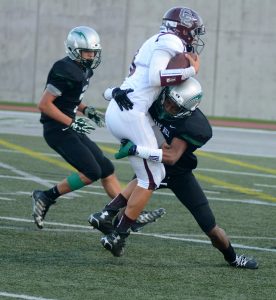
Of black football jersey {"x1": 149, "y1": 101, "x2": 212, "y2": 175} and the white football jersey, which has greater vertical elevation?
the white football jersey

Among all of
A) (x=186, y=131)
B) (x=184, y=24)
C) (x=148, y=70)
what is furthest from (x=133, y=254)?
(x=184, y=24)

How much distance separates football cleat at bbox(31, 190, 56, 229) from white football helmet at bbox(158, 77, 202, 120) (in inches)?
66.4

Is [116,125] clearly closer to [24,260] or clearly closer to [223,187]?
[24,260]

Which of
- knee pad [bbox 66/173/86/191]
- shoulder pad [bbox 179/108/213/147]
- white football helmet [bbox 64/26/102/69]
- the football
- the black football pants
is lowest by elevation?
knee pad [bbox 66/173/86/191]

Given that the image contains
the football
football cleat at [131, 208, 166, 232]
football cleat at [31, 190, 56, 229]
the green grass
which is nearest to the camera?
the green grass

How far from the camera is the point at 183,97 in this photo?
287 inches

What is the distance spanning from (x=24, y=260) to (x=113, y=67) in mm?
19044

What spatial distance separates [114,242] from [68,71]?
1.87 m

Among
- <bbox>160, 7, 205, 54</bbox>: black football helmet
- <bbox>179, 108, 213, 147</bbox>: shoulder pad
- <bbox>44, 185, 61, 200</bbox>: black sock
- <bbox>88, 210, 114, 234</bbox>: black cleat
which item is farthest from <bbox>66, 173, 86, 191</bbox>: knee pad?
<bbox>179, 108, 213, 147</bbox>: shoulder pad

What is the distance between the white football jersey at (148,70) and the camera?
748cm

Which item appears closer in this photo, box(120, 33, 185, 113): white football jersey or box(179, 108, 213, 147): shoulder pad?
box(179, 108, 213, 147): shoulder pad

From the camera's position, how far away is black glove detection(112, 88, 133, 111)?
7570mm

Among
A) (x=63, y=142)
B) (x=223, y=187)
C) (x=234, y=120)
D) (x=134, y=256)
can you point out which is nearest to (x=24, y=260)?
(x=134, y=256)

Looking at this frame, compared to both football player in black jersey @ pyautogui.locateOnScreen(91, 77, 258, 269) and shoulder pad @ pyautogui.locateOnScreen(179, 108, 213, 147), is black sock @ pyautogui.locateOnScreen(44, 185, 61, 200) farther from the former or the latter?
shoulder pad @ pyautogui.locateOnScreen(179, 108, 213, 147)
